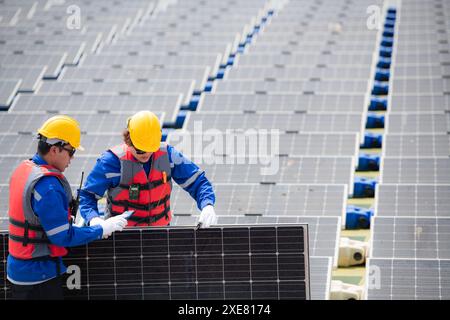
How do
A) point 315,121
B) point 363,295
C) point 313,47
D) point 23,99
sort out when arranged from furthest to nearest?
point 313,47, point 23,99, point 315,121, point 363,295

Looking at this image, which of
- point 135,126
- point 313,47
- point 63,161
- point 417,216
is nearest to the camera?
point 63,161

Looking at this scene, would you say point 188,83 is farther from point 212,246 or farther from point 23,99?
point 212,246

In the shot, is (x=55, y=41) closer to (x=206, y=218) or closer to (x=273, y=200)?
(x=273, y=200)

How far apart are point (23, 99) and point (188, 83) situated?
369 centimetres

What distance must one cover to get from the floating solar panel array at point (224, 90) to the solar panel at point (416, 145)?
639mm

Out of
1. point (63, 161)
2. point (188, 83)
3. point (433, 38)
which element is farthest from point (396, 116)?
point (63, 161)

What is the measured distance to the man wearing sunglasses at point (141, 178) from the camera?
10344mm

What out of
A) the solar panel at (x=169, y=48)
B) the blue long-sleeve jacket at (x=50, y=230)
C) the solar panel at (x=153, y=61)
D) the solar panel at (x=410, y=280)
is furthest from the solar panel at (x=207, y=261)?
the solar panel at (x=169, y=48)

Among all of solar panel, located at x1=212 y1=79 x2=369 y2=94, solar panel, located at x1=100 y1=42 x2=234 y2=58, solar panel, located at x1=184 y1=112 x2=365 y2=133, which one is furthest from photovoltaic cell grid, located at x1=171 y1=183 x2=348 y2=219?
solar panel, located at x1=100 y1=42 x2=234 y2=58

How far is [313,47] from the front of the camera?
26.0 m

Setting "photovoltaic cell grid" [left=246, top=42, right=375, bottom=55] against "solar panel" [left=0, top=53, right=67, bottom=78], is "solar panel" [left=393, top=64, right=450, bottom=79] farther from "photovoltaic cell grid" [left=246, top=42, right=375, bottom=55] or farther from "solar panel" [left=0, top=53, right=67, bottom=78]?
Answer: "solar panel" [left=0, top=53, right=67, bottom=78]

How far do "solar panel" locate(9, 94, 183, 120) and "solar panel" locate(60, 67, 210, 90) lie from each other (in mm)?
1689

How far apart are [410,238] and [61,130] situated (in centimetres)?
661

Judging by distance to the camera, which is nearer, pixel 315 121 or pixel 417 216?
pixel 417 216
